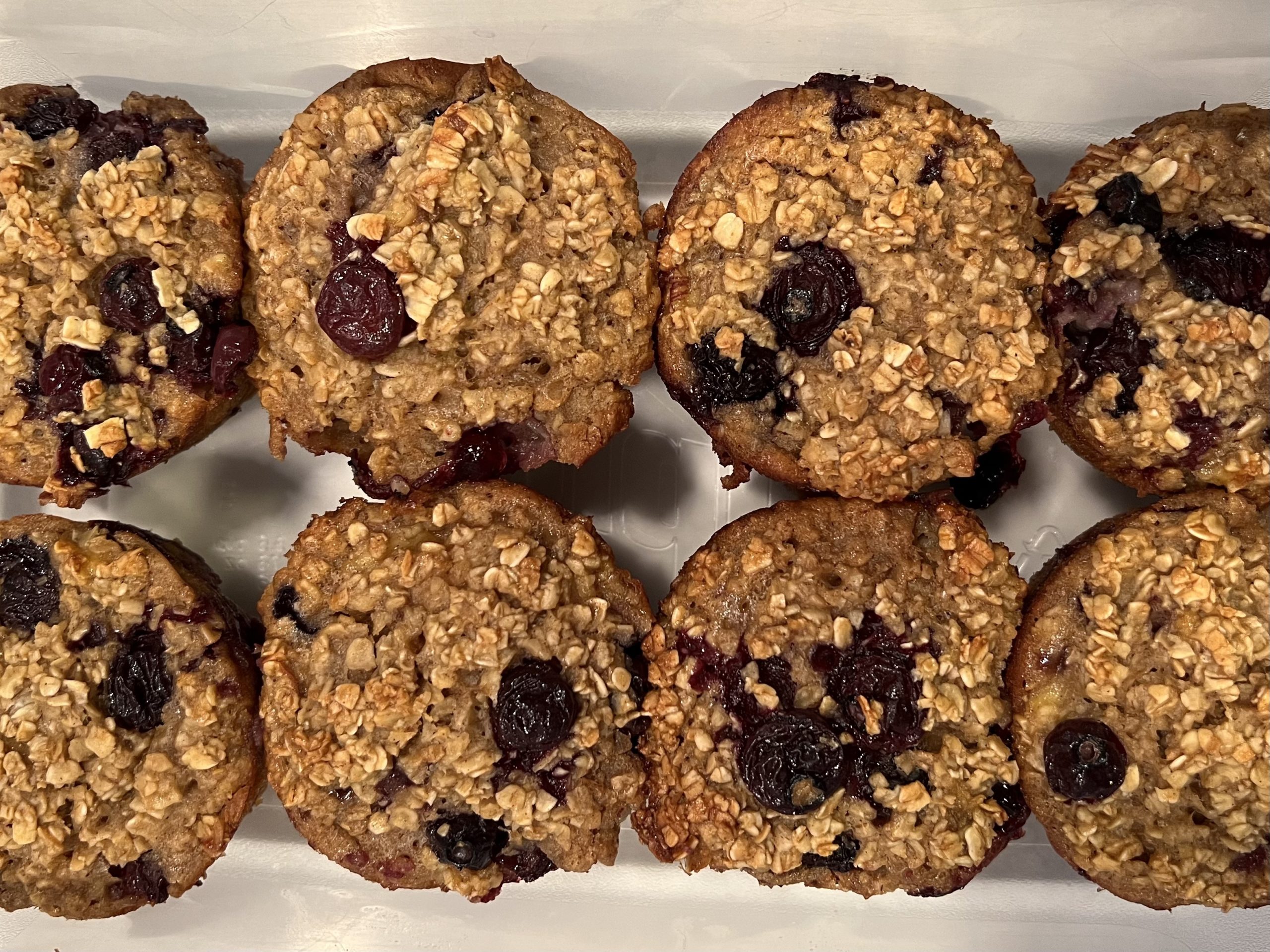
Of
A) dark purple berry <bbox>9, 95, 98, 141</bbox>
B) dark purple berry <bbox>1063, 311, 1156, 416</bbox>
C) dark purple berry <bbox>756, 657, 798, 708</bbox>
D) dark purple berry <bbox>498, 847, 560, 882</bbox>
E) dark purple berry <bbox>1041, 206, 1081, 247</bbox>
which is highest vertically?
dark purple berry <bbox>1041, 206, 1081, 247</bbox>

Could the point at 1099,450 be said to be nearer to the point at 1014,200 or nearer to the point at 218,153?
the point at 1014,200

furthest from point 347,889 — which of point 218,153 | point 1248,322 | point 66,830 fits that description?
point 1248,322

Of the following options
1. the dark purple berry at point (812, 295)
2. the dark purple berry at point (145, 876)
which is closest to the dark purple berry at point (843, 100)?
the dark purple berry at point (812, 295)

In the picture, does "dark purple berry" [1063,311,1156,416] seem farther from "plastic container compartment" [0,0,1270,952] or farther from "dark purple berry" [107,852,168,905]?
"dark purple berry" [107,852,168,905]

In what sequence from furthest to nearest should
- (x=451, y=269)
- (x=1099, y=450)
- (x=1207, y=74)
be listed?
(x=1207, y=74), (x=1099, y=450), (x=451, y=269)

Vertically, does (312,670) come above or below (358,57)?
below

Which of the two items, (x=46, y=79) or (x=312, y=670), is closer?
(x=312, y=670)

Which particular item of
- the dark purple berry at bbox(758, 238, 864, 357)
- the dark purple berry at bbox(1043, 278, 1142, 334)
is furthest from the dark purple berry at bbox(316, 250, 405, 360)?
the dark purple berry at bbox(1043, 278, 1142, 334)
